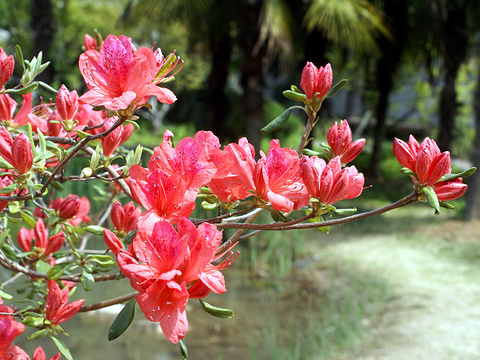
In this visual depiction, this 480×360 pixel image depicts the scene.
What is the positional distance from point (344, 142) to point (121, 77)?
33cm

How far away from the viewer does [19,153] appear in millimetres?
578

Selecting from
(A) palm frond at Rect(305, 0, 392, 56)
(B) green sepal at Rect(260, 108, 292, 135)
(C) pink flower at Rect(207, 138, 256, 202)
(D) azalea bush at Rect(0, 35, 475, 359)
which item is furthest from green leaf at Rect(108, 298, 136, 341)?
(A) palm frond at Rect(305, 0, 392, 56)

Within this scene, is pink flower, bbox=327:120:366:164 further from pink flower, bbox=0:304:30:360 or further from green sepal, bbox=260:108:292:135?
pink flower, bbox=0:304:30:360

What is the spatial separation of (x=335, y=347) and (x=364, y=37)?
4041 mm

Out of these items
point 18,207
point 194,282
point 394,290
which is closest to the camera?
point 194,282

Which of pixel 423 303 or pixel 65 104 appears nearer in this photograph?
pixel 65 104

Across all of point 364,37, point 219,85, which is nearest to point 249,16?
point 364,37

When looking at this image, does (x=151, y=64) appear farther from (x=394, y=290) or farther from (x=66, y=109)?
(x=394, y=290)

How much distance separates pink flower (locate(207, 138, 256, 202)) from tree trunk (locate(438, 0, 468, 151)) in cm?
639

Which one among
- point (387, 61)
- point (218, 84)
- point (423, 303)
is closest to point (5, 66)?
point (423, 303)

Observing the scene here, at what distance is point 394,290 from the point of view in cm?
317

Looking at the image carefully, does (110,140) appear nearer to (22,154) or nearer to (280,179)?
(22,154)

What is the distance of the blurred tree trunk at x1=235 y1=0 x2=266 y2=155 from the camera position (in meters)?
5.14

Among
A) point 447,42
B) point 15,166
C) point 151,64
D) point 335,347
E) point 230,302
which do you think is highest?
point 151,64
